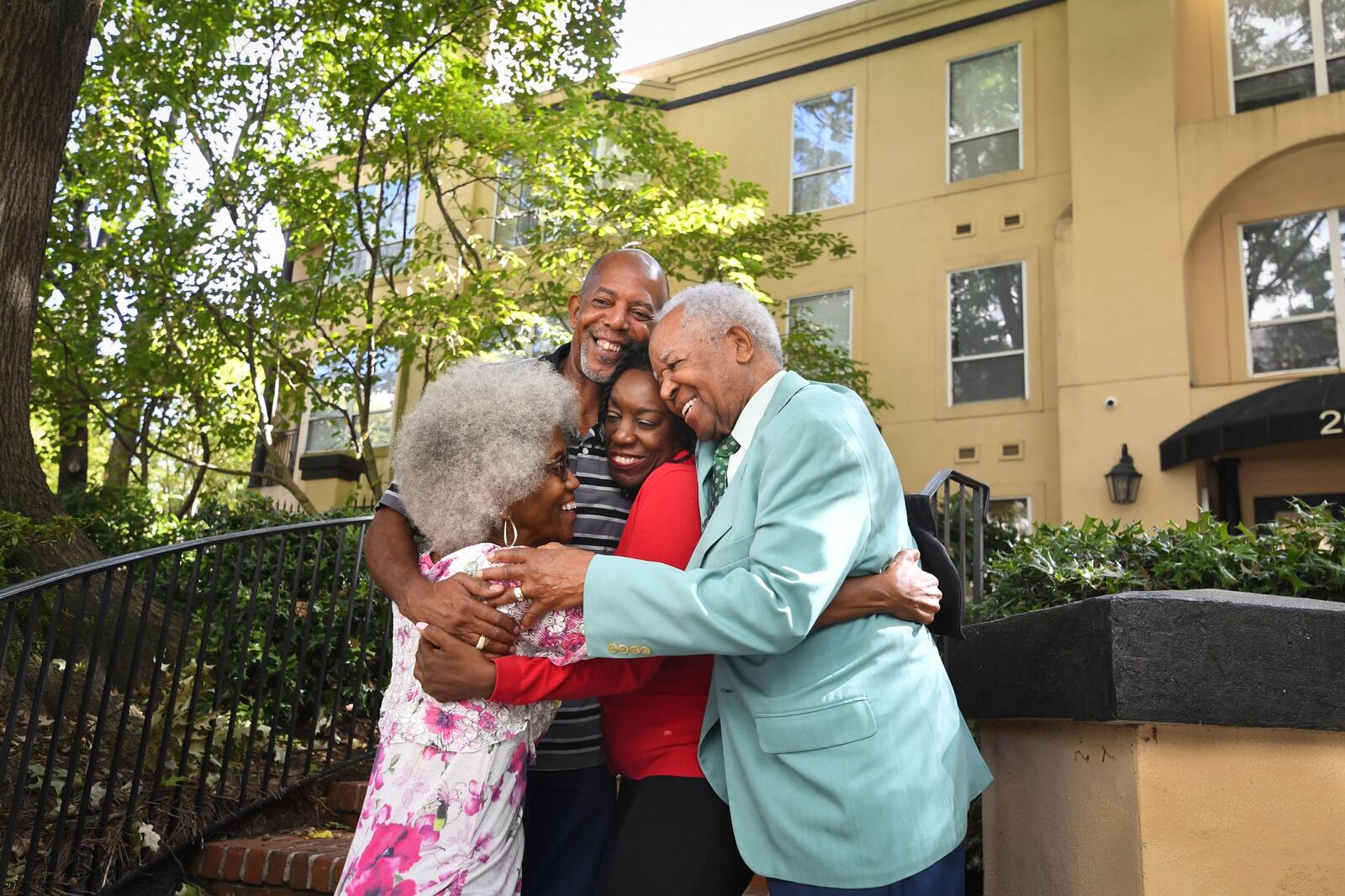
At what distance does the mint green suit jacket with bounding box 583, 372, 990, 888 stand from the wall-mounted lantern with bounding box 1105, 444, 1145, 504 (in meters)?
10.6

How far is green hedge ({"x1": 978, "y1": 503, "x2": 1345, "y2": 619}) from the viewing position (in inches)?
165

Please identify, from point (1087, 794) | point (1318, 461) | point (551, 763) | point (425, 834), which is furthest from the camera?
point (1318, 461)

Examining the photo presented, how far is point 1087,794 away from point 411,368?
1527 centimetres

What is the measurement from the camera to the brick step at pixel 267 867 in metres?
4.35

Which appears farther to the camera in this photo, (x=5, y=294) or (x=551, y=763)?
(x=5, y=294)

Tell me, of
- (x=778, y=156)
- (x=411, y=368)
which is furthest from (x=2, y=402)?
(x=778, y=156)

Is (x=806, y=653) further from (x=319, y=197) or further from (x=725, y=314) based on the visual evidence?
(x=319, y=197)

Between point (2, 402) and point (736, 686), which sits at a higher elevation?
point (2, 402)

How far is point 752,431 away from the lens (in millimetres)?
2355

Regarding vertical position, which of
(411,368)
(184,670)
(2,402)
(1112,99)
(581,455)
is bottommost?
(184,670)

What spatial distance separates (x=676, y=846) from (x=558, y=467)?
0.87 m

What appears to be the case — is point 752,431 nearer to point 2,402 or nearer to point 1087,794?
point 1087,794

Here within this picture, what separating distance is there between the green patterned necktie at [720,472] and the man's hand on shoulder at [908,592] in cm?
43

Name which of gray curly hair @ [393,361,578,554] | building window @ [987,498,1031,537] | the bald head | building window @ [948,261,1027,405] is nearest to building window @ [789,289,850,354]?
building window @ [948,261,1027,405]
